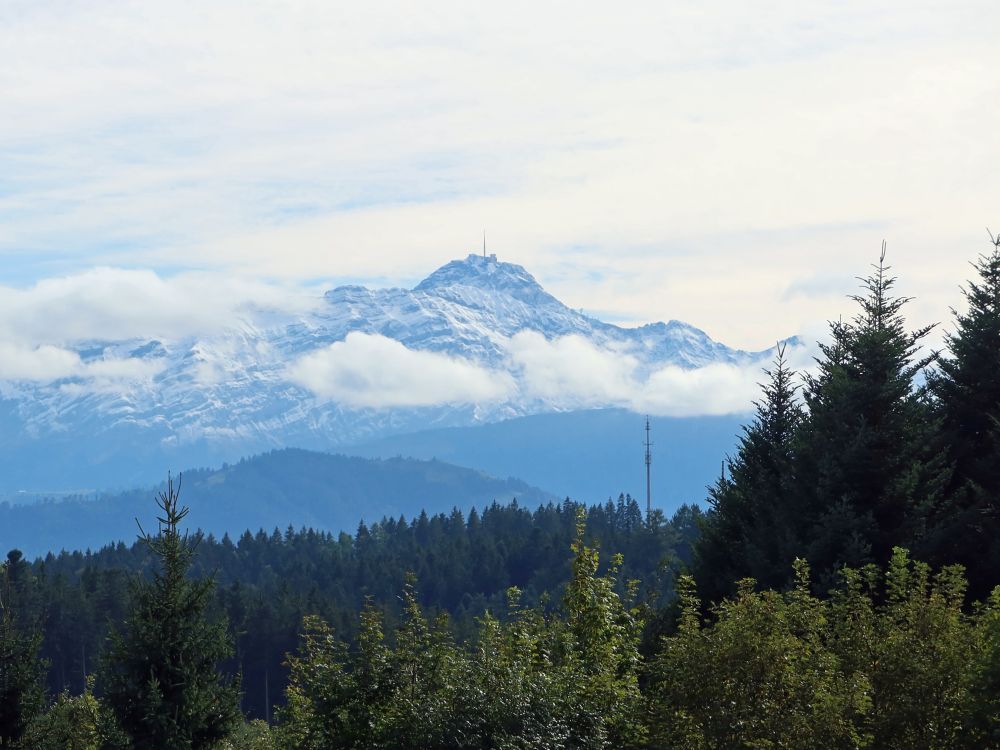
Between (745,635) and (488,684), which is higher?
(745,635)

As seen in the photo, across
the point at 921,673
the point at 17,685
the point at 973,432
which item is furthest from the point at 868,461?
the point at 17,685

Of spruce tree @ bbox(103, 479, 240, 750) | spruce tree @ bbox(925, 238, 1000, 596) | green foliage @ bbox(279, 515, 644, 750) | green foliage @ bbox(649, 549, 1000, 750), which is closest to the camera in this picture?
green foliage @ bbox(649, 549, 1000, 750)

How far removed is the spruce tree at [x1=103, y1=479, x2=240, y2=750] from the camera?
3017 cm

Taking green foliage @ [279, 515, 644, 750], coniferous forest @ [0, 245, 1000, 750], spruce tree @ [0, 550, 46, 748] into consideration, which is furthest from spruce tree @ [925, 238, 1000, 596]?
spruce tree @ [0, 550, 46, 748]

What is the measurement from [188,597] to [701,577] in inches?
887

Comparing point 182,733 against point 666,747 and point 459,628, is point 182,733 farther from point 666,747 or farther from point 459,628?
point 459,628

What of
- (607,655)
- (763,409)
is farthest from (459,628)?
(607,655)

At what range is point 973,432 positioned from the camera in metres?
42.8

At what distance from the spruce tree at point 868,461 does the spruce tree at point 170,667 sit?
17.1m

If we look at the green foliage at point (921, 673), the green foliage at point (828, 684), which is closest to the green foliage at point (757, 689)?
the green foliage at point (828, 684)

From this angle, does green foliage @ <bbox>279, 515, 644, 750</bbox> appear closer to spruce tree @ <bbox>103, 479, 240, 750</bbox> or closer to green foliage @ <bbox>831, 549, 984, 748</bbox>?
spruce tree @ <bbox>103, 479, 240, 750</bbox>

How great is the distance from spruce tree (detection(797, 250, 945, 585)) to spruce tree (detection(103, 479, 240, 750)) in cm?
1713

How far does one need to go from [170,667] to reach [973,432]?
27.8 metres

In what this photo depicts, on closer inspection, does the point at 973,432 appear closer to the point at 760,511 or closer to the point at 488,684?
the point at 760,511
